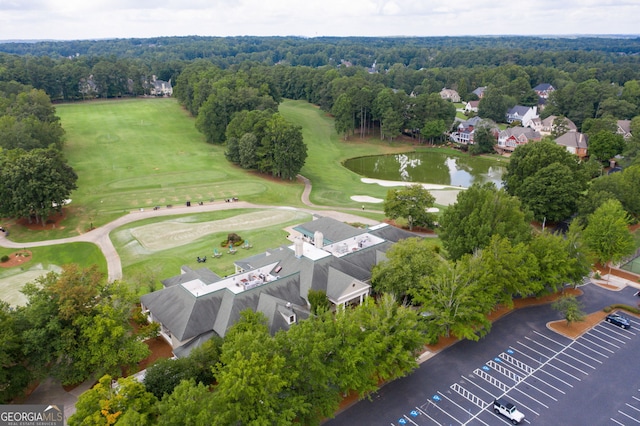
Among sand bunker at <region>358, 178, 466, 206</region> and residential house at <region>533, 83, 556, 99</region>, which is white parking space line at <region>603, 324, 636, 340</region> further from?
residential house at <region>533, 83, 556, 99</region>

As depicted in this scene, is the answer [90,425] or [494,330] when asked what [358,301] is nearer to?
[494,330]

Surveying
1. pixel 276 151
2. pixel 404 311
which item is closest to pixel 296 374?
pixel 404 311

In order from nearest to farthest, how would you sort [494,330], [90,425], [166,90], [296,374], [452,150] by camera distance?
[90,425] < [296,374] < [494,330] < [452,150] < [166,90]

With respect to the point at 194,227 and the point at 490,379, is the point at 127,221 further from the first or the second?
the point at 490,379

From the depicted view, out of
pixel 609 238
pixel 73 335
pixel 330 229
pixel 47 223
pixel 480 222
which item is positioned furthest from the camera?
pixel 47 223

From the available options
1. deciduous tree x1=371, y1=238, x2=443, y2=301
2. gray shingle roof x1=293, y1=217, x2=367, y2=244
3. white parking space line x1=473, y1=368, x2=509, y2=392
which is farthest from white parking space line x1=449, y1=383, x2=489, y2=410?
gray shingle roof x1=293, y1=217, x2=367, y2=244

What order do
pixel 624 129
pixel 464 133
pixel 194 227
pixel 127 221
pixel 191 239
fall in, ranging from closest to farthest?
pixel 191 239
pixel 194 227
pixel 127 221
pixel 624 129
pixel 464 133

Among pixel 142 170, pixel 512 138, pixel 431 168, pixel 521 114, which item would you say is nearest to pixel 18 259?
pixel 142 170
